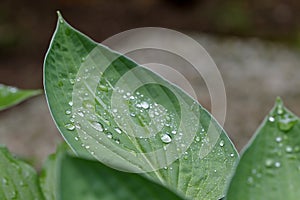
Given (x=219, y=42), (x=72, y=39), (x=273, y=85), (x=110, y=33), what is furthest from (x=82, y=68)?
(x=110, y=33)

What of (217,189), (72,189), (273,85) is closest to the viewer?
(72,189)

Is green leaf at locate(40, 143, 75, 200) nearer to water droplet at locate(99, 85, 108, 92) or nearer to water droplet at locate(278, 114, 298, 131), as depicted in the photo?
water droplet at locate(99, 85, 108, 92)

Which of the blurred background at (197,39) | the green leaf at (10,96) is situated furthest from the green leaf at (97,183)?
the blurred background at (197,39)

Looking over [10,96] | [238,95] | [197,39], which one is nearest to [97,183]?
[10,96]

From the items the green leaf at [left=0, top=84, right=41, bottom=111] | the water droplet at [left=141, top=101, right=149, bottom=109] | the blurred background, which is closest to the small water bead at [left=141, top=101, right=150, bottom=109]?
the water droplet at [left=141, top=101, right=149, bottom=109]

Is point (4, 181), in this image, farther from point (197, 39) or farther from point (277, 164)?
point (197, 39)

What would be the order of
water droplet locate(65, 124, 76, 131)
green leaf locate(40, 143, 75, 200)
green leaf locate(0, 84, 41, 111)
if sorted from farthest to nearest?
green leaf locate(0, 84, 41, 111), green leaf locate(40, 143, 75, 200), water droplet locate(65, 124, 76, 131)

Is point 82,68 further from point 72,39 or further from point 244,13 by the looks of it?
point 244,13
